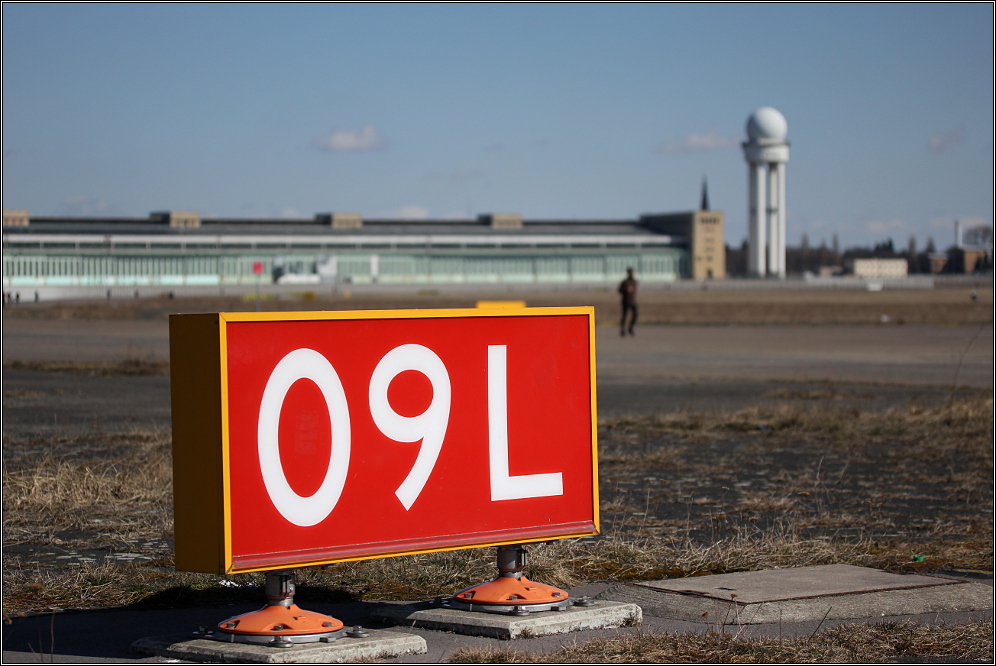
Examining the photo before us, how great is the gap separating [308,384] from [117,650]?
4.12 feet

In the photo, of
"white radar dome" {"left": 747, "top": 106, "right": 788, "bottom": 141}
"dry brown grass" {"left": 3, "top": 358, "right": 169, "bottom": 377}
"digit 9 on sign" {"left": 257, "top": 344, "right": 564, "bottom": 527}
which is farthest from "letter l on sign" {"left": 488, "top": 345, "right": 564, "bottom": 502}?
"white radar dome" {"left": 747, "top": 106, "right": 788, "bottom": 141}

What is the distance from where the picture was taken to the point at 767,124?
146m

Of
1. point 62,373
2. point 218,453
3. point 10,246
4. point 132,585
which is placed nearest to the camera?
point 218,453

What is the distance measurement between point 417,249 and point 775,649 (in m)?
132

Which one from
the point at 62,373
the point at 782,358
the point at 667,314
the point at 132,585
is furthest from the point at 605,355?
the point at 667,314

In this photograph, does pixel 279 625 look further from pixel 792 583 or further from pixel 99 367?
pixel 99 367

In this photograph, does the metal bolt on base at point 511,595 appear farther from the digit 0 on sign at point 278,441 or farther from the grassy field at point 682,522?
the digit 0 on sign at point 278,441

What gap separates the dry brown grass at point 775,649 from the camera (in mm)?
4133

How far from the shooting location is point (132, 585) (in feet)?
17.6

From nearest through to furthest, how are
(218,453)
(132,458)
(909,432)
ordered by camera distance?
(218,453) → (132,458) → (909,432)

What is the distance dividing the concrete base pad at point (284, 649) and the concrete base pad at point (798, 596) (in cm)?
132

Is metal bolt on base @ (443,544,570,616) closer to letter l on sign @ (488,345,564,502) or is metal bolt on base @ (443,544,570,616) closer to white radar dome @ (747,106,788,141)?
letter l on sign @ (488,345,564,502)

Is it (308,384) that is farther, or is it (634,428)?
(634,428)

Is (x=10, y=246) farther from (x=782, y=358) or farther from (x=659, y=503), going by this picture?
(x=782, y=358)
